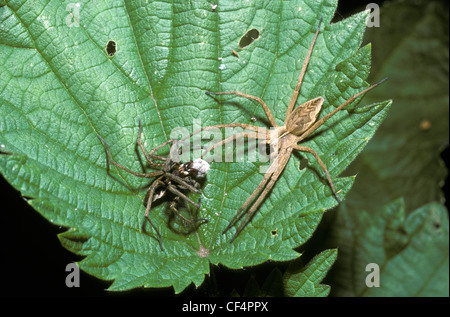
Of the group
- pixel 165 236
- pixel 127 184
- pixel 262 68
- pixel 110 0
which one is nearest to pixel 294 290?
pixel 165 236

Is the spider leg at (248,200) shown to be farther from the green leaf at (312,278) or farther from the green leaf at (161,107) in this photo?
the green leaf at (312,278)

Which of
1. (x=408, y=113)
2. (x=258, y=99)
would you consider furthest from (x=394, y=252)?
(x=258, y=99)

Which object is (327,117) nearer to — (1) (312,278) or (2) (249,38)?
(2) (249,38)

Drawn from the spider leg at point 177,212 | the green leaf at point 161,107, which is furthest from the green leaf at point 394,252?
the spider leg at point 177,212

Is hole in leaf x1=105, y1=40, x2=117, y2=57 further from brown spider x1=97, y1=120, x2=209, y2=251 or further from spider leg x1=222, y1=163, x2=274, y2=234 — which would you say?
spider leg x1=222, y1=163, x2=274, y2=234

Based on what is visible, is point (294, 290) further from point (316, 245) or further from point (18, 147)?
point (18, 147)

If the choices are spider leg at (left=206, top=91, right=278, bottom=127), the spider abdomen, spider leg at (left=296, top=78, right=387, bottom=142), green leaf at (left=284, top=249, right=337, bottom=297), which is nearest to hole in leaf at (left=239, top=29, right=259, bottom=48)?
spider leg at (left=206, top=91, right=278, bottom=127)

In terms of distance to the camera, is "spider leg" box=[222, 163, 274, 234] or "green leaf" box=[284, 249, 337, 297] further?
"spider leg" box=[222, 163, 274, 234]
